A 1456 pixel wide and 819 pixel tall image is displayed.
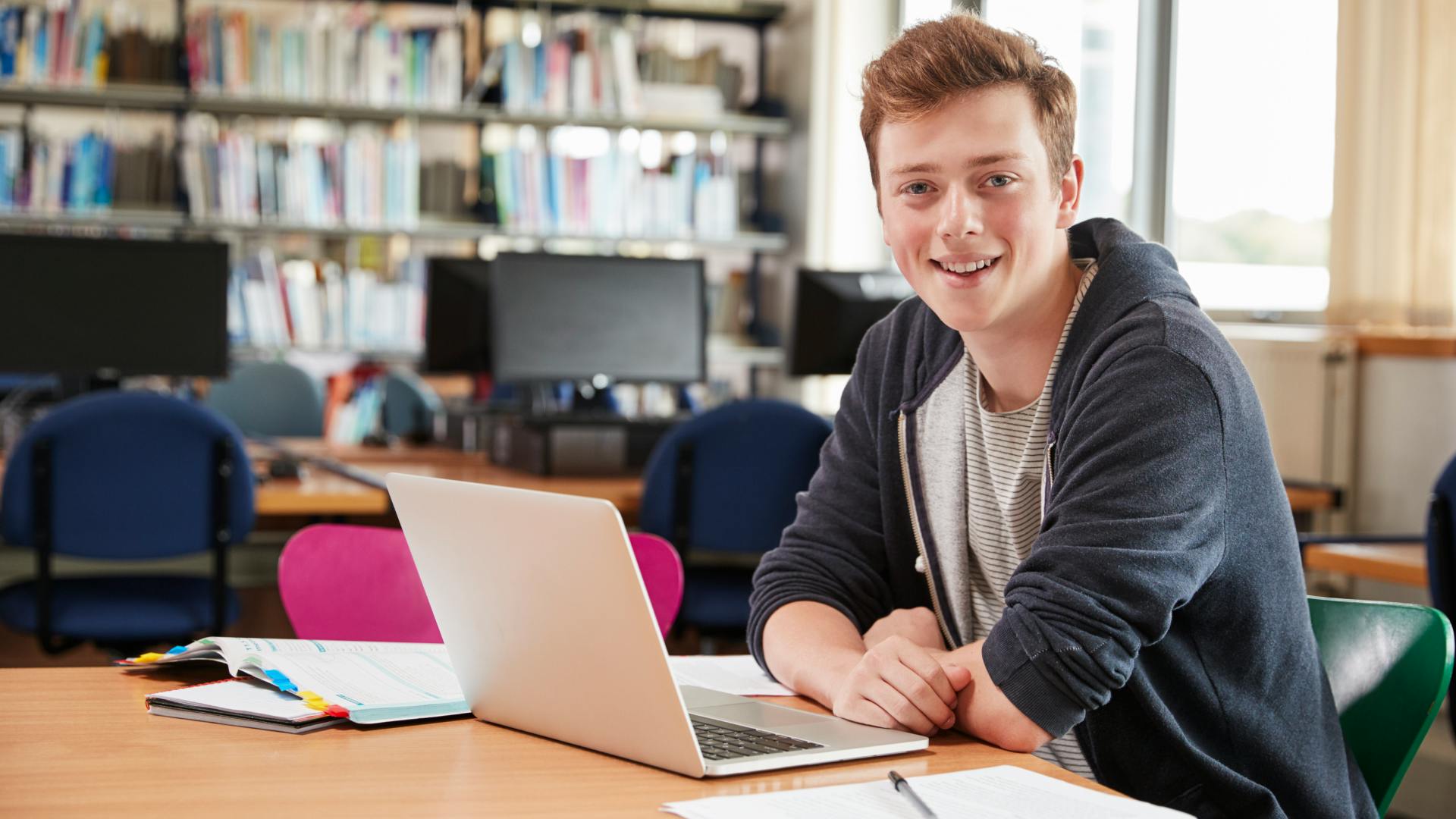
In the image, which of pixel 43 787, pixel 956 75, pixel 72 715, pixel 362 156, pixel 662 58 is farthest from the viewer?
pixel 662 58

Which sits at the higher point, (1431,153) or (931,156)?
(1431,153)

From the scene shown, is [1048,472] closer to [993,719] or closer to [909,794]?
[993,719]

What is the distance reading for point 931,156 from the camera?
4.19ft

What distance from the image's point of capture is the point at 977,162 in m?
1.27

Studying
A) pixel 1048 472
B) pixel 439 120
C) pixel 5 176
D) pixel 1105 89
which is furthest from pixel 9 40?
pixel 1048 472

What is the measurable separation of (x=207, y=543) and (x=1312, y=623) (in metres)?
2.27

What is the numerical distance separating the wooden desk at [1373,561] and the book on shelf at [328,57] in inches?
144

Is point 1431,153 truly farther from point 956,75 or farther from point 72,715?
point 72,715

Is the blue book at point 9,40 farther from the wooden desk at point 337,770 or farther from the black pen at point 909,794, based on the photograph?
the black pen at point 909,794

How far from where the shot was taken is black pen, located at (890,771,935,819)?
0.88 meters

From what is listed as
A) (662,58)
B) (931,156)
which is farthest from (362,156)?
(931,156)

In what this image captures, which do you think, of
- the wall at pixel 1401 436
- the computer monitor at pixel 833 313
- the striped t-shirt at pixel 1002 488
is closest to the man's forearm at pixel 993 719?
the striped t-shirt at pixel 1002 488

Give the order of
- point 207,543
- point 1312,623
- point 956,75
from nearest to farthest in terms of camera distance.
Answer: point 956,75 → point 1312,623 → point 207,543

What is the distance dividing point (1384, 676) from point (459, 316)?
116 inches
